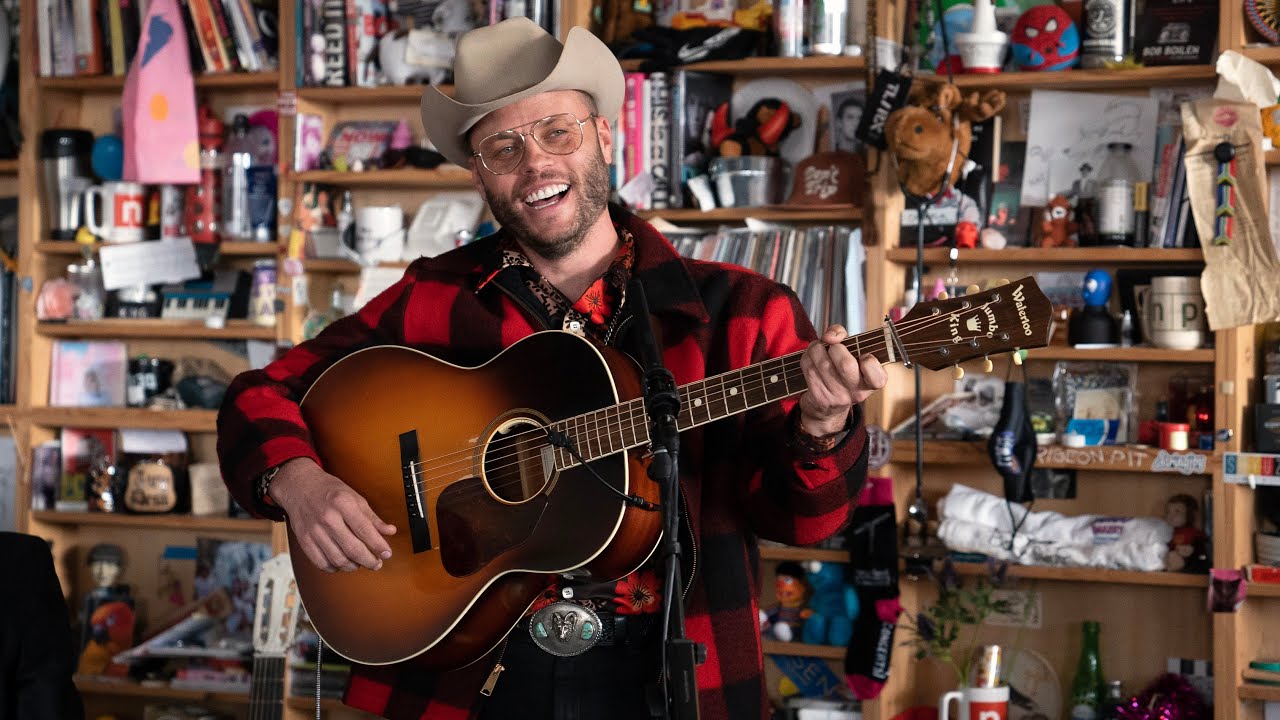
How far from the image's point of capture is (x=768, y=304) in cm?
184

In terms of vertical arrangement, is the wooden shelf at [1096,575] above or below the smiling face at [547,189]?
below

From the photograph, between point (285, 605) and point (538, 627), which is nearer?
point (538, 627)

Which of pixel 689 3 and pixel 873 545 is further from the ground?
pixel 689 3

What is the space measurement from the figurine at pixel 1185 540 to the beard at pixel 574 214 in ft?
5.74

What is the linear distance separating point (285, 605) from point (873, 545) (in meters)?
1.36

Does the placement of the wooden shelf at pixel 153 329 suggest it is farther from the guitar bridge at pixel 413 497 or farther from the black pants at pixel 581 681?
the black pants at pixel 581 681

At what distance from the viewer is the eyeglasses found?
76.1 inches

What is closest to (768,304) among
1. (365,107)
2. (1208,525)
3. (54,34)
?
(1208,525)

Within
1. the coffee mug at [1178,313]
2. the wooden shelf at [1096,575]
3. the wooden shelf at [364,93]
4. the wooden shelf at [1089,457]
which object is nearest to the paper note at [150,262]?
the wooden shelf at [364,93]

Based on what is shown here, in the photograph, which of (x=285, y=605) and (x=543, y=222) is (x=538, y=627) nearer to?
(x=543, y=222)

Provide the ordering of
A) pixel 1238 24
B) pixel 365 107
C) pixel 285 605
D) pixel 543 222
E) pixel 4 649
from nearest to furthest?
pixel 543 222, pixel 4 649, pixel 1238 24, pixel 285 605, pixel 365 107

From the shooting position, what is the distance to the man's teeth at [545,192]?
74.7 inches

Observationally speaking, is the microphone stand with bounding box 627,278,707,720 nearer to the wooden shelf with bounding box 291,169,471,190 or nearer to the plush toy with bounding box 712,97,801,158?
the plush toy with bounding box 712,97,801,158

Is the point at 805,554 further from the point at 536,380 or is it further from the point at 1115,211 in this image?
the point at 536,380
